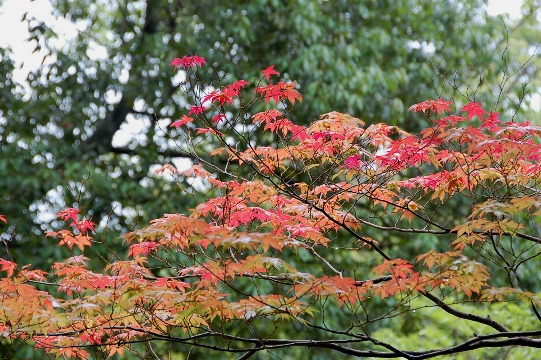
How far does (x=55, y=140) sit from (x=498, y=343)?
4.31 meters

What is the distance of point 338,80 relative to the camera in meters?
6.02

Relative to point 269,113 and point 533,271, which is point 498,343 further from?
point 533,271

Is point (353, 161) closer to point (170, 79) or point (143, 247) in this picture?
point (143, 247)

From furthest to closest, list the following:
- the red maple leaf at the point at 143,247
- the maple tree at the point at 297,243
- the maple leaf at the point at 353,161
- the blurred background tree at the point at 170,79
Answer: the blurred background tree at the point at 170,79
the red maple leaf at the point at 143,247
the maple leaf at the point at 353,161
the maple tree at the point at 297,243

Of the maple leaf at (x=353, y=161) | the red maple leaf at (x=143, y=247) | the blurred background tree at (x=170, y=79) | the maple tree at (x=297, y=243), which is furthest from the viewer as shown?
the blurred background tree at (x=170, y=79)

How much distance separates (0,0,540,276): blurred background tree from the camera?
5.66 m

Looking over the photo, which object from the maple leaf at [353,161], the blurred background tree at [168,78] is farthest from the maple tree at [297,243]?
the blurred background tree at [168,78]

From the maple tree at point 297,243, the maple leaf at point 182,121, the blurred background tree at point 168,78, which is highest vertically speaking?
the blurred background tree at point 168,78

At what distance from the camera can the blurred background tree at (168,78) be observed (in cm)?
566

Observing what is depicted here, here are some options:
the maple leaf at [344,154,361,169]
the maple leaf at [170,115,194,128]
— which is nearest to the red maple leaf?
the maple leaf at [170,115,194,128]

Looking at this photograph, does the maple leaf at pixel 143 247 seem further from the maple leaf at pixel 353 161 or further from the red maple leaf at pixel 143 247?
the maple leaf at pixel 353 161

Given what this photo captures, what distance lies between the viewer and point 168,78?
619 centimetres

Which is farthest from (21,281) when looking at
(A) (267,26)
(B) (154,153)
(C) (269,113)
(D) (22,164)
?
(A) (267,26)

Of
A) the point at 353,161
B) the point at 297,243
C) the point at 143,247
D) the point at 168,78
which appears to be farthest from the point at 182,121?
the point at 168,78
